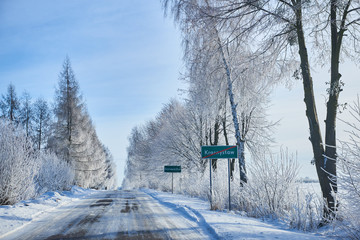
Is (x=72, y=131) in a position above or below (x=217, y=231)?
above

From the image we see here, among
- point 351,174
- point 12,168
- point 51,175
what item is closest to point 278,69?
point 351,174

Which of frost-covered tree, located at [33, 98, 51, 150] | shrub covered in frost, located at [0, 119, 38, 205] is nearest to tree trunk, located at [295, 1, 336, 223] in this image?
shrub covered in frost, located at [0, 119, 38, 205]

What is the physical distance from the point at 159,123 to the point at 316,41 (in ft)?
88.3

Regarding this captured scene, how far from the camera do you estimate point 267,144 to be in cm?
1823

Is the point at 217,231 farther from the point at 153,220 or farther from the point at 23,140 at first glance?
the point at 23,140

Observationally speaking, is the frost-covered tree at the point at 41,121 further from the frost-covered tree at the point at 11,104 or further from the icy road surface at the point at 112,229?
the icy road surface at the point at 112,229

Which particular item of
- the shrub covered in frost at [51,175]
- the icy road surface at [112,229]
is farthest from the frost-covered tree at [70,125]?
the icy road surface at [112,229]

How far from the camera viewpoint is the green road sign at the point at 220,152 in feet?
33.3

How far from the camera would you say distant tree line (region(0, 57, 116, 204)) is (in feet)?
31.7

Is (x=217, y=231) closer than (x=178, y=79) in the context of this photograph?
Yes

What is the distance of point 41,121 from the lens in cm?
3525

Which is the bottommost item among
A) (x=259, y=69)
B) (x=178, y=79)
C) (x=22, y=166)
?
(x=22, y=166)

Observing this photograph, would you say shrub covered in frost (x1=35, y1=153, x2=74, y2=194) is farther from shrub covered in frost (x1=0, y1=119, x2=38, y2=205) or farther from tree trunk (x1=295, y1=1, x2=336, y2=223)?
tree trunk (x1=295, y1=1, x2=336, y2=223)

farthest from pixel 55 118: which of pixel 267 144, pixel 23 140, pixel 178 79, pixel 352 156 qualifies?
pixel 352 156
